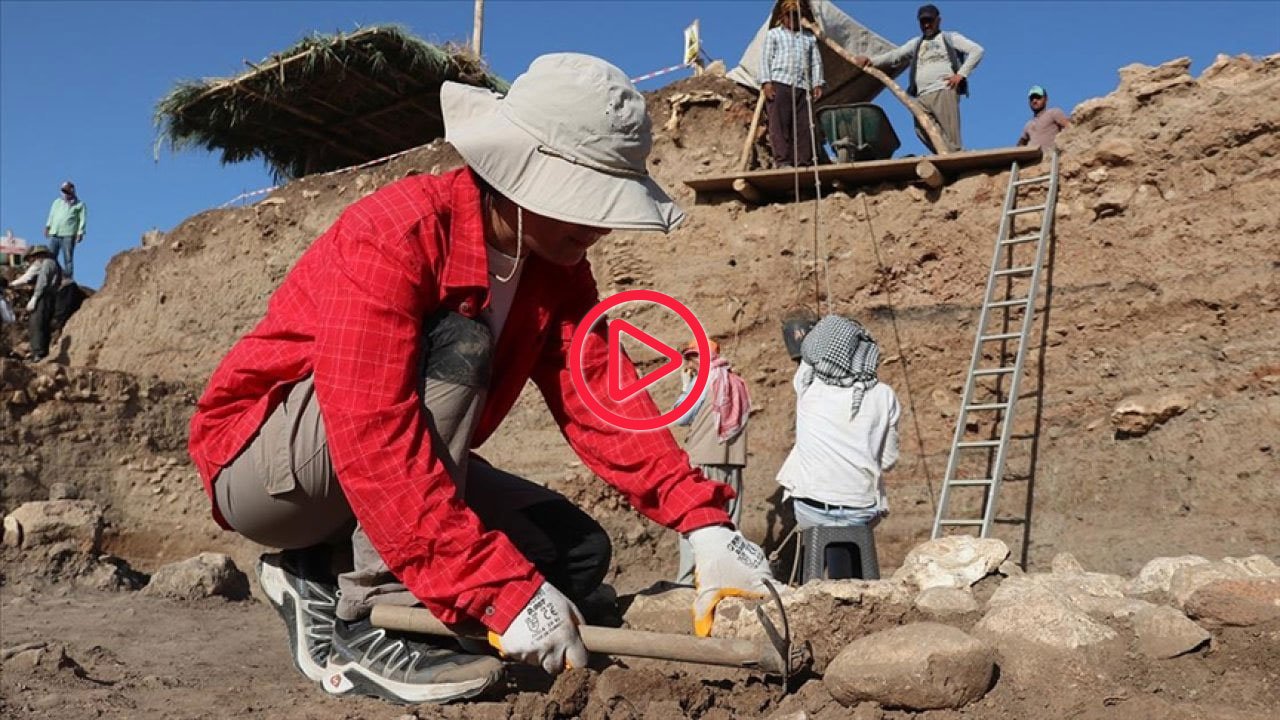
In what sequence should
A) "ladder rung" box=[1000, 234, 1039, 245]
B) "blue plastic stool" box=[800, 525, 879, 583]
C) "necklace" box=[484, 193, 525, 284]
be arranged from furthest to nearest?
"ladder rung" box=[1000, 234, 1039, 245], "blue plastic stool" box=[800, 525, 879, 583], "necklace" box=[484, 193, 525, 284]

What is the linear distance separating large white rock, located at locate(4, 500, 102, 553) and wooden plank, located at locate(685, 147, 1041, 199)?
14.3 feet

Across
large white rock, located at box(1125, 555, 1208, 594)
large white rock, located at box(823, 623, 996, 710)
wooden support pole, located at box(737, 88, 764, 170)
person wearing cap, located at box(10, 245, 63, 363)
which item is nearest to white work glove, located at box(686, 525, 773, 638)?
large white rock, located at box(823, 623, 996, 710)

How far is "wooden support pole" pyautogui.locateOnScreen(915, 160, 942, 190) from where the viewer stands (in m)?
6.72

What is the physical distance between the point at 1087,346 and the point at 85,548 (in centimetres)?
573

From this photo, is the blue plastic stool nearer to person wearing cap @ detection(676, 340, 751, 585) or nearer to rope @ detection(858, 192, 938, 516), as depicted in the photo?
person wearing cap @ detection(676, 340, 751, 585)

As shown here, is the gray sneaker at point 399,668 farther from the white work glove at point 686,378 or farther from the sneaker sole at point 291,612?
the white work glove at point 686,378

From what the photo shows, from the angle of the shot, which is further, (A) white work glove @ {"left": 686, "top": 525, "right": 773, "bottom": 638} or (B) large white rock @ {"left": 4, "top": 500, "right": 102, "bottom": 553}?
(B) large white rock @ {"left": 4, "top": 500, "right": 102, "bottom": 553}

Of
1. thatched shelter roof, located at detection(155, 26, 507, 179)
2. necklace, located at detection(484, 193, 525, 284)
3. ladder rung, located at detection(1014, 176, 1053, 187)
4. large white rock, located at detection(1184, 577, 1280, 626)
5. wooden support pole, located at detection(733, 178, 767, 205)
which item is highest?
thatched shelter roof, located at detection(155, 26, 507, 179)

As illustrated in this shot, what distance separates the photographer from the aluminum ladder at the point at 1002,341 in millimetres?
6152

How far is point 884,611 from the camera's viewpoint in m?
2.49

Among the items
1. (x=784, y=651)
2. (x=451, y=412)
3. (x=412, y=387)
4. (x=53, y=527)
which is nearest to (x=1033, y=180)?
(x=784, y=651)

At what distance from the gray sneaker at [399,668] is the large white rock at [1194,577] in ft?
4.93

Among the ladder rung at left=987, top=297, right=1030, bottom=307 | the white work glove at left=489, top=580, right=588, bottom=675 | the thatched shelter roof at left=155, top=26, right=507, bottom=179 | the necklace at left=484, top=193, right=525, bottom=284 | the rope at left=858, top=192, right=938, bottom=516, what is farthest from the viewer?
the thatched shelter roof at left=155, top=26, right=507, bottom=179

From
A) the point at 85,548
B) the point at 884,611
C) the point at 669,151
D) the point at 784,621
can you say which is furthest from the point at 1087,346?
the point at 85,548
